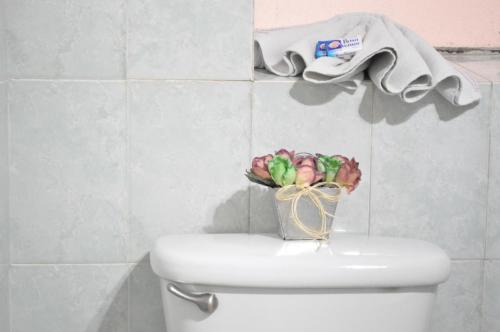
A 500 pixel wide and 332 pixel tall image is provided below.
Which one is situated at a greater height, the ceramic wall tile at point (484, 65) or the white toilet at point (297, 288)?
the ceramic wall tile at point (484, 65)

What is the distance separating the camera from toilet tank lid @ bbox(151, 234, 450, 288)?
3.45 ft

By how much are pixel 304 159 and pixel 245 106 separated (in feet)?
0.61

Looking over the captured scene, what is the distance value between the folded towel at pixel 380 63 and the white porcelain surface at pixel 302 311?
1.31 ft

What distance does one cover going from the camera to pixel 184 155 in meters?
1.26

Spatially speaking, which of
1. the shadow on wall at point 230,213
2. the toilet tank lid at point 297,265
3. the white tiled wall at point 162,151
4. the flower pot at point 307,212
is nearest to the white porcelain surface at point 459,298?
the white tiled wall at point 162,151

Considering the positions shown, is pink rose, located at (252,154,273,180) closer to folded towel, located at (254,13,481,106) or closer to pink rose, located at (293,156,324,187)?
pink rose, located at (293,156,324,187)

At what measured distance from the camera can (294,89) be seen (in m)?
1.27

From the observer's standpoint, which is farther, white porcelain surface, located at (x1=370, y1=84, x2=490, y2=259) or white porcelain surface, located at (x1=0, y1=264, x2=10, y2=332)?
white porcelain surface, located at (x1=370, y1=84, x2=490, y2=259)

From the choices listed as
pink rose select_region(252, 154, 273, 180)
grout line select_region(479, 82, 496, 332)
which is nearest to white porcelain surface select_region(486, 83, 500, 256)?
grout line select_region(479, 82, 496, 332)

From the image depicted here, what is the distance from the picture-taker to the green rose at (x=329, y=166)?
3.77 ft

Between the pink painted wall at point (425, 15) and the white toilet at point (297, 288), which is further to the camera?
the pink painted wall at point (425, 15)

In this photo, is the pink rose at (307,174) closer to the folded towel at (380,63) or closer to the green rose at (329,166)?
the green rose at (329,166)

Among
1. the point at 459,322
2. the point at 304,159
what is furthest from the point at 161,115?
the point at 459,322

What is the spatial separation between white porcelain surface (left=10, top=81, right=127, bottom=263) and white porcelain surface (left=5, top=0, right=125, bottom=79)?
32 mm
